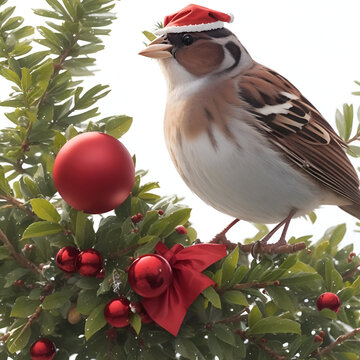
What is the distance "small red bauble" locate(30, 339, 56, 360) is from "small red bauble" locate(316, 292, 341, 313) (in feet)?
1.22

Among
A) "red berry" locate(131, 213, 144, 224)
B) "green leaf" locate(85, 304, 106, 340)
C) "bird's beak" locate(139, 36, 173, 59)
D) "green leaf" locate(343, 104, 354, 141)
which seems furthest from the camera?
"green leaf" locate(343, 104, 354, 141)

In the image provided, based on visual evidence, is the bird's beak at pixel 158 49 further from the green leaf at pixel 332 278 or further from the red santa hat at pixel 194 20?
the green leaf at pixel 332 278

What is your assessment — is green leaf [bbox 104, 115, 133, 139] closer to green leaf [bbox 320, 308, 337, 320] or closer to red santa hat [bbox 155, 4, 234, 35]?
red santa hat [bbox 155, 4, 234, 35]

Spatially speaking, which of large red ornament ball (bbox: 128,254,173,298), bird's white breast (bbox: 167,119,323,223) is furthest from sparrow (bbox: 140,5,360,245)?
large red ornament ball (bbox: 128,254,173,298)

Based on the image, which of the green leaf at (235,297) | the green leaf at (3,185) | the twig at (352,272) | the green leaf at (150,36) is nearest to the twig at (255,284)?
the green leaf at (235,297)

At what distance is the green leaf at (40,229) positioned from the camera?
775 mm

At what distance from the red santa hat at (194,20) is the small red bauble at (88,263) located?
399mm

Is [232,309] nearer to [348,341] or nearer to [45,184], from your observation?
[348,341]

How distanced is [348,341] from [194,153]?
1.16 ft

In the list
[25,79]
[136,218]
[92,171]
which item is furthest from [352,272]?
[25,79]

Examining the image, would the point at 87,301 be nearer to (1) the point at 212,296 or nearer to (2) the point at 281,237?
(1) the point at 212,296

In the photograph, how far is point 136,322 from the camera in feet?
2.48

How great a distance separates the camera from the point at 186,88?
39.9 inches

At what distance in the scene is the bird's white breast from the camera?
917mm
